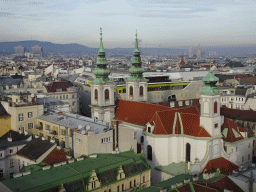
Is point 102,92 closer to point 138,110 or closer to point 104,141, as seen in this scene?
point 138,110

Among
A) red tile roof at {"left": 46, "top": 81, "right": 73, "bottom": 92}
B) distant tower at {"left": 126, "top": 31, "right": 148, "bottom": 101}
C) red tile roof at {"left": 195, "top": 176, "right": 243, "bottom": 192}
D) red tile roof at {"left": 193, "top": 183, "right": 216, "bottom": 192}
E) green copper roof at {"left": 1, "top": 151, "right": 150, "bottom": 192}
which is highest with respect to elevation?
distant tower at {"left": 126, "top": 31, "right": 148, "bottom": 101}

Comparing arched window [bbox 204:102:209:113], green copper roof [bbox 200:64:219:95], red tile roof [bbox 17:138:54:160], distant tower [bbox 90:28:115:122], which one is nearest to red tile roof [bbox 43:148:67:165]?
red tile roof [bbox 17:138:54:160]

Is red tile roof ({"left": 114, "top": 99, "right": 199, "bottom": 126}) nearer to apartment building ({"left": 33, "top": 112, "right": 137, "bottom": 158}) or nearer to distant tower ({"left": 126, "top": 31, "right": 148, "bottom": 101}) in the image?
distant tower ({"left": 126, "top": 31, "right": 148, "bottom": 101})

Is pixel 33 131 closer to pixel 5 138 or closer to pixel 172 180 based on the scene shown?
pixel 5 138

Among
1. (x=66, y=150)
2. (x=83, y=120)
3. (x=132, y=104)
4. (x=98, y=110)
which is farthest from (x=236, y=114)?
(x=66, y=150)

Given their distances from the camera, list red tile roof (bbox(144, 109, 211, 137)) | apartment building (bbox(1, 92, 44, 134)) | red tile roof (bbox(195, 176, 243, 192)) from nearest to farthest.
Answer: red tile roof (bbox(195, 176, 243, 192)) < red tile roof (bbox(144, 109, 211, 137)) < apartment building (bbox(1, 92, 44, 134))

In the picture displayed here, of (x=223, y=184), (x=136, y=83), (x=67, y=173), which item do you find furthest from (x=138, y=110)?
(x=223, y=184)
